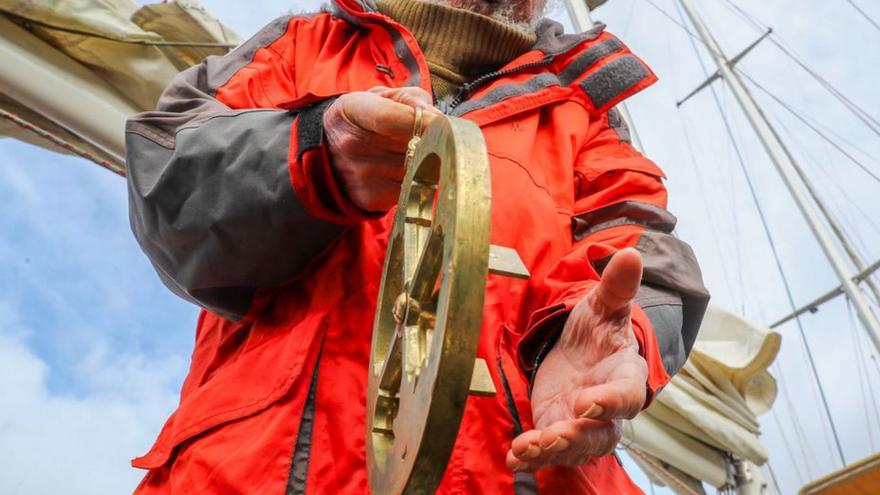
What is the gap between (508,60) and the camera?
138cm

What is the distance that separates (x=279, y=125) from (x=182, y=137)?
124 millimetres

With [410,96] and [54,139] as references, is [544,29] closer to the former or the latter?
[410,96]

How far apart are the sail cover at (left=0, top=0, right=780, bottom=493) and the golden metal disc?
5.03 feet

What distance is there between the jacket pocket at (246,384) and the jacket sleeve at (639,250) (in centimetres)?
24

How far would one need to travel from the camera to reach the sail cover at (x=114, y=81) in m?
2.23

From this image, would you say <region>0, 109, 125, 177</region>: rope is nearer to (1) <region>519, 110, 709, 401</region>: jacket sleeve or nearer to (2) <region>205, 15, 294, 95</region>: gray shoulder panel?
(2) <region>205, 15, 294, 95</region>: gray shoulder panel

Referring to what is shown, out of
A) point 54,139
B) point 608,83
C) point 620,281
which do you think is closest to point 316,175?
point 620,281

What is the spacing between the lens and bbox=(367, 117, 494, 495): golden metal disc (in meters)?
0.56

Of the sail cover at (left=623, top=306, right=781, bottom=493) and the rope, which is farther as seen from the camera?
the sail cover at (left=623, top=306, right=781, bottom=493)

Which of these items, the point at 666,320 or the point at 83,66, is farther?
the point at 83,66

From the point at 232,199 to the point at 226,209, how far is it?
0.01m

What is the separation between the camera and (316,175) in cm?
90

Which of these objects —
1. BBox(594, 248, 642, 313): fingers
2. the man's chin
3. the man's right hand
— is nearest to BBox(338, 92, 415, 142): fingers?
the man's right hand

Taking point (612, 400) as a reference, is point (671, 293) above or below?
below
